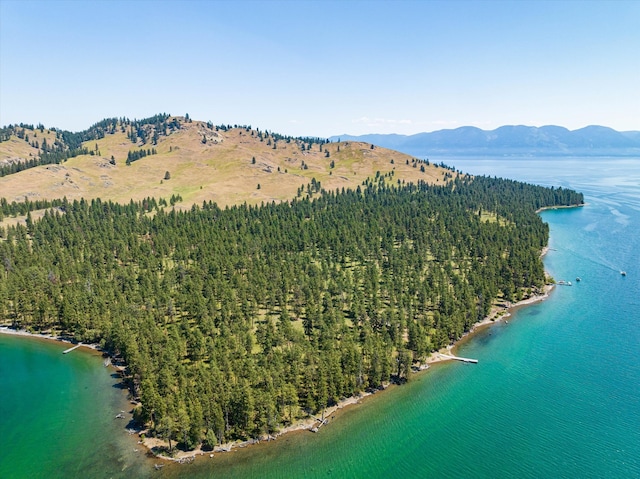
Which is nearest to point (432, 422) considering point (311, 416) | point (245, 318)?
point (311, 416)

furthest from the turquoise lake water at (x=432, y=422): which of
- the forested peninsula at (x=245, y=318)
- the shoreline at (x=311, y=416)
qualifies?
the forested peninsula at (x=245, y=318)

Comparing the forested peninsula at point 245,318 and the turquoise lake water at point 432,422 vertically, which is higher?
the forested peninsula at point 245,318

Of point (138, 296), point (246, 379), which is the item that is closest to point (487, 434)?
point (246, 379)

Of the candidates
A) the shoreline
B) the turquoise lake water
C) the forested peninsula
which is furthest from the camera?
the forested peninsula

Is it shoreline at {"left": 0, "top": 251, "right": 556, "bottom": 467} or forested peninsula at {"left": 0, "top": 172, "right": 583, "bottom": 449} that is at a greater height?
forested peninsula at {"left": 0, "top": 172, "right": 583, "bottom": 449}

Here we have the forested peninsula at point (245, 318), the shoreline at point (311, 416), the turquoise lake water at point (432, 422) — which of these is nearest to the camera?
the turquoise lake water at point (432, 422)

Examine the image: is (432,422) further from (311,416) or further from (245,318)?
(245,318)

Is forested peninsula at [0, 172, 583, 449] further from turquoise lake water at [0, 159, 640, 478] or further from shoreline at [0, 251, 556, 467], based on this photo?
turquoise lake water at [0, 159, 640, 478]

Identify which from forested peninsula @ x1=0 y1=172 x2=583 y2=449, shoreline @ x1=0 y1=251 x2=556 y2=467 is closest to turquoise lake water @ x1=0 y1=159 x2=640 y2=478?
shoreline @ x1=0 y1=251 x2=556 y2=467

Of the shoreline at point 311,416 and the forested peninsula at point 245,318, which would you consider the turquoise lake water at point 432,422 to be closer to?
the shoreline at point 311,416
